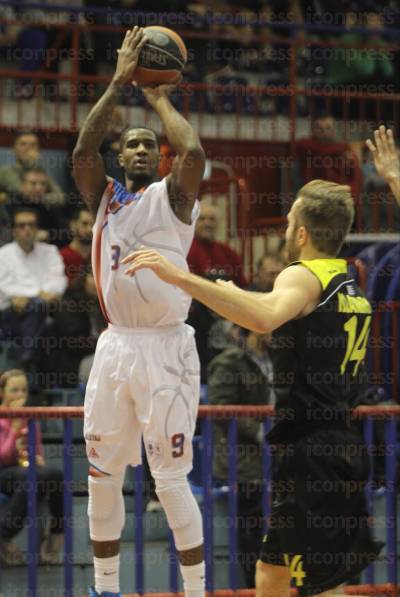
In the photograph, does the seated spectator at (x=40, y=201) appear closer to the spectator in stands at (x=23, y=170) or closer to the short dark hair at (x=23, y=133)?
the spectator in stands at (x=23, y=170)

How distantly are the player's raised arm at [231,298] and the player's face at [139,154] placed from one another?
1.76 m

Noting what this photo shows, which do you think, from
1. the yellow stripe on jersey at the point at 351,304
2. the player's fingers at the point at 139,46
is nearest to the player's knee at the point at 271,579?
the yellow stripe on jersey at the point at 351,304

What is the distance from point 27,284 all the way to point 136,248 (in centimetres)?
384

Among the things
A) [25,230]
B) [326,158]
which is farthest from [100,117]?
[326,158]

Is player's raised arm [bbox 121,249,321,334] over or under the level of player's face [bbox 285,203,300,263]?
under

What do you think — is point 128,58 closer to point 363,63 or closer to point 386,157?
point 386,157

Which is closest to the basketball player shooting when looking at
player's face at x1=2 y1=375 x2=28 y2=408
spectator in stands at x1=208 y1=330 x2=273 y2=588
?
spectator in stands at x1=208 y1=330 x2=273 y2=588

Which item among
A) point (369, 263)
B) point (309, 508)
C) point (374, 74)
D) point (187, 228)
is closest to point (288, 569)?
point (309, 508)

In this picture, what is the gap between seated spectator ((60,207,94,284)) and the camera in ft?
31.3

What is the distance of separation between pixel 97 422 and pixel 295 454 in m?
1.21

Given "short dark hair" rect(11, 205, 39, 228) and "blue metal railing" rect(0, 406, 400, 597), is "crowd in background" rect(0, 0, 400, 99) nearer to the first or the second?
"short dark hair" rect(11, 205, 39, 228)

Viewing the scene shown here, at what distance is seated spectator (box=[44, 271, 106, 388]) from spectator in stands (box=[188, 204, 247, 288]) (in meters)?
0.90

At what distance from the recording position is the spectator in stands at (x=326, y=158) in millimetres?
11398

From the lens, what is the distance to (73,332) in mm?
8992
